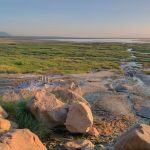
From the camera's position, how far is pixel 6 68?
1334 inches

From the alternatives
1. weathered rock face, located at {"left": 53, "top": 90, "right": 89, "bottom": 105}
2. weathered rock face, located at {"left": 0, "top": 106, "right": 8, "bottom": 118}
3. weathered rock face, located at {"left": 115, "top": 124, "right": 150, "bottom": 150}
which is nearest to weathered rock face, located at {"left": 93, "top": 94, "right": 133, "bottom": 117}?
weathered rock face, located at {"left": 53, "top": 90, "right": 89, "bottom": 105}

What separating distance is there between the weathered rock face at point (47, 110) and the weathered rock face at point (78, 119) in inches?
18.5

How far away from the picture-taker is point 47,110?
13781 mm

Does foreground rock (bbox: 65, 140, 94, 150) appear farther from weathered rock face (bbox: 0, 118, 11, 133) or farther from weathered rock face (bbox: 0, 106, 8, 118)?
weathered rock face (bbox: 0, 106, 8, 118)

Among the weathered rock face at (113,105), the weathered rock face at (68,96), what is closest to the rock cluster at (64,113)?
the weathered rock face at (68,96)

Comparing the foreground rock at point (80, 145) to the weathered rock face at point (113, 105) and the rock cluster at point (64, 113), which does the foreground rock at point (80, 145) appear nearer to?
the rock cluster at point (64, 113)

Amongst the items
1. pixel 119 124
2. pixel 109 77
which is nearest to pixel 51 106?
pixel 119 124

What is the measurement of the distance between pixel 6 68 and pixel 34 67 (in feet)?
14.5

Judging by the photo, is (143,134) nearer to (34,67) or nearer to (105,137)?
(105,137)

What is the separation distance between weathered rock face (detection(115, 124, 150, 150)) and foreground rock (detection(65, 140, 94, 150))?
144cm

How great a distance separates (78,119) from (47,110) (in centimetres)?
127

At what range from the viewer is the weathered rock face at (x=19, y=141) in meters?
9.81

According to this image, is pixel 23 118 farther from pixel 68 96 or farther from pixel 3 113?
pixel 68 96

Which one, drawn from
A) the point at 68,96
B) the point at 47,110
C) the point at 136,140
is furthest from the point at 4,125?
the point at 68,96
